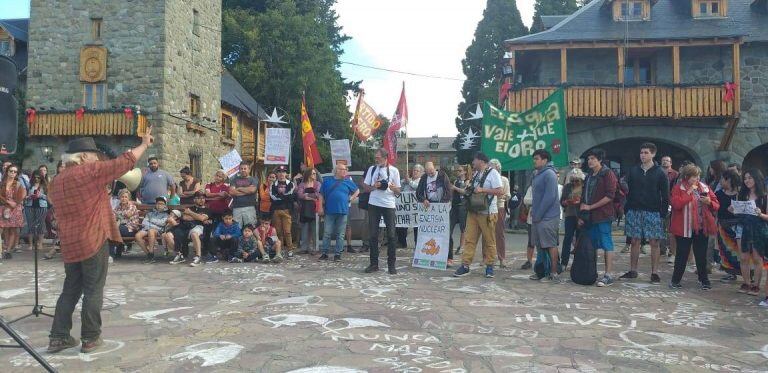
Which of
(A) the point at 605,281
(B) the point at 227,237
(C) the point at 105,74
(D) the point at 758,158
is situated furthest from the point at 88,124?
(D) the point at 758,158

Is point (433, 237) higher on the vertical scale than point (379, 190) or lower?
lower

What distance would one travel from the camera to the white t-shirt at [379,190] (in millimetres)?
8609

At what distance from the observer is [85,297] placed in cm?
449

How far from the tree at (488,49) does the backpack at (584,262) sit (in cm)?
3084

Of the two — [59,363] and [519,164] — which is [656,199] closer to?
[519,164]

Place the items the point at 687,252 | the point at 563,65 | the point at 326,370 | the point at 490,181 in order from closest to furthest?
the point at 326,370 < the point at 687,252 < the point at 490,181 < the point at 563,65

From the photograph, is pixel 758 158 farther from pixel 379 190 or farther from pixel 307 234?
pixel 379 190

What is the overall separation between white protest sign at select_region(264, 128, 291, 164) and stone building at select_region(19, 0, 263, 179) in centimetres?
1204

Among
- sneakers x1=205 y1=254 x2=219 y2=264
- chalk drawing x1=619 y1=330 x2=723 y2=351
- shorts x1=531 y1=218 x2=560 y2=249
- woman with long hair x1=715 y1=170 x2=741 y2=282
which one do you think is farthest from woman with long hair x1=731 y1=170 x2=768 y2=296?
sneakers x1=205 y1=254 x2=219 y2=264

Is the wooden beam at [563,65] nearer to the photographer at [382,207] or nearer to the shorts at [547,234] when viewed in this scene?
the photographer at [382,207]

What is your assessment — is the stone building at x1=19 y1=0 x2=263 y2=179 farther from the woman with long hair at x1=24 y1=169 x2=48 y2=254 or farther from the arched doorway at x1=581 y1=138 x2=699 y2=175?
the arched doorway at x1=581 y1=138 x2=699 y2=175

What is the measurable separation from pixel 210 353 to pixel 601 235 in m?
5.42

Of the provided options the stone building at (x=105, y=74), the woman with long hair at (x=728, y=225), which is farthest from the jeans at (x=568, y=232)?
the stone building at (x=105, y=74)

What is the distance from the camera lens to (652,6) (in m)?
22.4
